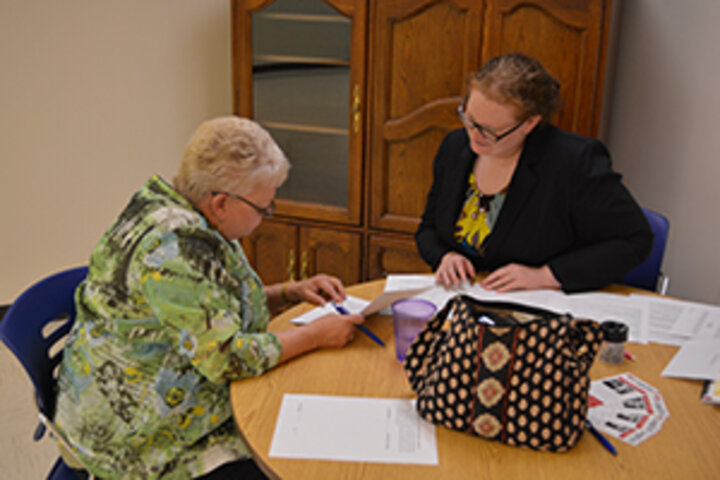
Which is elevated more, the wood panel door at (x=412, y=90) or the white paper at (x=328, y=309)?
the wood panel door at (x=412, y=90)

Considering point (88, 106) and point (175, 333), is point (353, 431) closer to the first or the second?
point (175, 333)

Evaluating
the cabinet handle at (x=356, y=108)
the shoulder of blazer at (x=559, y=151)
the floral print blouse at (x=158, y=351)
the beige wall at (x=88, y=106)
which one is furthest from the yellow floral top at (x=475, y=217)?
the beige wall at (x=88, y=106)

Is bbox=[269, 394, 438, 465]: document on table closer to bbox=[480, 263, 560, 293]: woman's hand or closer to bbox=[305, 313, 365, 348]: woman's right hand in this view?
bbox=[305, 313, 365, 348]: woman's right hand

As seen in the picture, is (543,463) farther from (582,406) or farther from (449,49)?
(449,49)

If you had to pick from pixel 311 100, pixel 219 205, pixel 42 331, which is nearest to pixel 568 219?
pixel 219 205

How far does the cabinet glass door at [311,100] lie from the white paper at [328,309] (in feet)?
4.14

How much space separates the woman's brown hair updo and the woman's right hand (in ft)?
2.46

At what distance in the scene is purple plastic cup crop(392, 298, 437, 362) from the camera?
1.41 meters

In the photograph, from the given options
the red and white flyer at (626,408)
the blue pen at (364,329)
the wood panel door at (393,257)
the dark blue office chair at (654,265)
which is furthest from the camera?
the wood panel door at (393,257)

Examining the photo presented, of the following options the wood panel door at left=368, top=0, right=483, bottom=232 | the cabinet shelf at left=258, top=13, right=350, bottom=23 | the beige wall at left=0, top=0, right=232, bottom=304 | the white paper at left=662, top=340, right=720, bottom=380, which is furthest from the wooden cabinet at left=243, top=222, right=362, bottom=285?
the white paper at left=662, top=340, right=720, bottom=380

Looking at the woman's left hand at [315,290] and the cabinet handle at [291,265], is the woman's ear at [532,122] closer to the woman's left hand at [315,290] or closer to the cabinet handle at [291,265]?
the woman's left hand at [315,290]

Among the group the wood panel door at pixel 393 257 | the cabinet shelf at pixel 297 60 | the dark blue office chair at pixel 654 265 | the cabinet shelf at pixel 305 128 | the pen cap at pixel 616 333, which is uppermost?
the cabinet shelf at pixel 297 60

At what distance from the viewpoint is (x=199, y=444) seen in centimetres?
139

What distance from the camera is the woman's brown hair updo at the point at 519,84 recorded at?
1.81 metres
